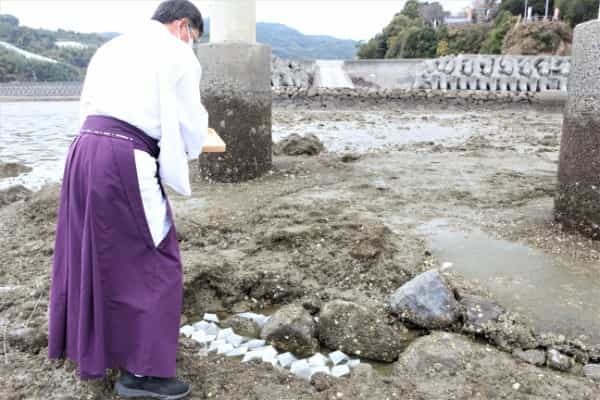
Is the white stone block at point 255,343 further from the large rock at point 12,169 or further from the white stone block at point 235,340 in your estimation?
the large rock at point 12,169

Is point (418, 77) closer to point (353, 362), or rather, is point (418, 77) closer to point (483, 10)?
point (353, 362)

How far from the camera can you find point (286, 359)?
296 cm

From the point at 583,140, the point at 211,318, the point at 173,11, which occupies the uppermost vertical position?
the point at 173,11

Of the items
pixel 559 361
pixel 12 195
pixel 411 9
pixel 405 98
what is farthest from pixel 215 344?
pixel 411 9

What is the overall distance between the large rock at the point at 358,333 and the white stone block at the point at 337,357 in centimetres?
6

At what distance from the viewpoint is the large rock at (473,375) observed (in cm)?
258

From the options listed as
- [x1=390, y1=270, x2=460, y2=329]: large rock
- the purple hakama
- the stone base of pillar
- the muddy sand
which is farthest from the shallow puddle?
the stone base of pillar

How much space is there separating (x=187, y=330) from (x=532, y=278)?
2333 millimetres

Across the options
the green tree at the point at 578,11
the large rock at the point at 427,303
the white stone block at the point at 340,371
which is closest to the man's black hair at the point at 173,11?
the white stone block at the point at 340,371

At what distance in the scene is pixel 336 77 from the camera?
111 feet

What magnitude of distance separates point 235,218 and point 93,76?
2.70 metres

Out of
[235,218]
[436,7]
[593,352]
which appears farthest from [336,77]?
[436,7]

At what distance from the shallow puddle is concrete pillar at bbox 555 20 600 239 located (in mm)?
518

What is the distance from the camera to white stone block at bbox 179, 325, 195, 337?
3.23 metres
